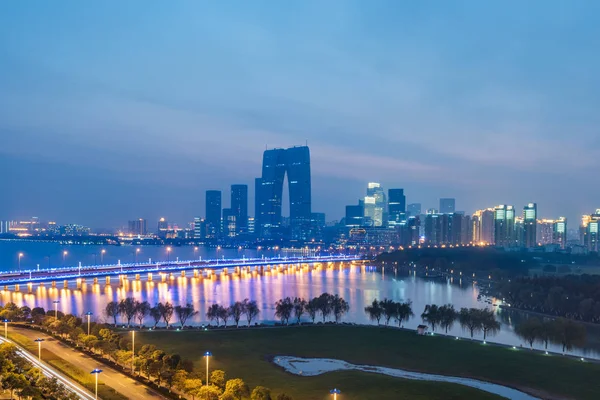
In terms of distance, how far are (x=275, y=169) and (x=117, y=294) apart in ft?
423

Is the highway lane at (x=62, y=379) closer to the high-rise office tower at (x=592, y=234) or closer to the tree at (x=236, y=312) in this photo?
the tree at (x=236, y=312)

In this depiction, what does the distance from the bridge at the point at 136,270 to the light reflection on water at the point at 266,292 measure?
0.72 m

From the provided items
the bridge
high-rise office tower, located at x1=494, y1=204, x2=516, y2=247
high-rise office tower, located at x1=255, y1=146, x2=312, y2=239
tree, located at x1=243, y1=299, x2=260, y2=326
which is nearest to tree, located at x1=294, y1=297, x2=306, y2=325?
tree, located at x1=243, y1=299, x2=260, y2=326

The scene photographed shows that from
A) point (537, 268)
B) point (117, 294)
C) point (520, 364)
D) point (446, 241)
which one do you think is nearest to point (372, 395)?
point (520, 364)

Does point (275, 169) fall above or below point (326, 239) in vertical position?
above

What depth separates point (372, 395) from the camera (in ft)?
47.8

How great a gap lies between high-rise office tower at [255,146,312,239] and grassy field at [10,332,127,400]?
13014 centimetres

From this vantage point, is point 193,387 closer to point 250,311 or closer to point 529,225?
point 250,311

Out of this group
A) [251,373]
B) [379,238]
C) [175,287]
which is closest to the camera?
[251,373]

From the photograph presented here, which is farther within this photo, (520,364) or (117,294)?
(117,294)

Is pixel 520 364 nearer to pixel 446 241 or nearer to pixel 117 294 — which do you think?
pixel 117 294

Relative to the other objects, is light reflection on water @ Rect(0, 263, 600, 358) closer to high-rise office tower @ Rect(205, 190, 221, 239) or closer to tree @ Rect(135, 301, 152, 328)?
tree @ Rect(135, 301, 152, 328)

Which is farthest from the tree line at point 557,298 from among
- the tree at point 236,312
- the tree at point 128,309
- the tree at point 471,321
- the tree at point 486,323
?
the tree at point 128,309

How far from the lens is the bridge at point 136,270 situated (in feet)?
129
